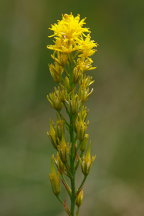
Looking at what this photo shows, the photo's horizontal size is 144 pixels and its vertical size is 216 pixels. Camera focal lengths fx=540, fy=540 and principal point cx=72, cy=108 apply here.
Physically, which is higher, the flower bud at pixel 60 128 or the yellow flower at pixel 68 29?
the yellow flower at pixel 68 29

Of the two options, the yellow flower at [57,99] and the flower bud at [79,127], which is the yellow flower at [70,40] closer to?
the yellow flower at [57,99]

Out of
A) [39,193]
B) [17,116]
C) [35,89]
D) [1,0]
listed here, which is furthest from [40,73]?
[39,193]

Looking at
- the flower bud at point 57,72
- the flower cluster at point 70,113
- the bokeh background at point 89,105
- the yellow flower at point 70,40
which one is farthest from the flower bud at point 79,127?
the bokeh background at point 89,105

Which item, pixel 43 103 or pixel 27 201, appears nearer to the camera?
pixel 27 201

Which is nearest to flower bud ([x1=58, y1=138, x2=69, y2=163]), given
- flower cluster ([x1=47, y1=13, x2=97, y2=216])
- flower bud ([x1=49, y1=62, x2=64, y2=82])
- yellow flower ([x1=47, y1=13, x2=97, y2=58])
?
flower cluster ([x1=47, y1=13, x2=97, y2=216])

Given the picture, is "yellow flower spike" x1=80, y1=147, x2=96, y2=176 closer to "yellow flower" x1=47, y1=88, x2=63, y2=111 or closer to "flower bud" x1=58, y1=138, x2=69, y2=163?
"flower bud" x1=58, y1=138, x2=69, y2=163

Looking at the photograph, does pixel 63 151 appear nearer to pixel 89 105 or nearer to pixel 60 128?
pixel 60 128

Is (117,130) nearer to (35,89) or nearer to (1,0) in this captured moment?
(35,89)

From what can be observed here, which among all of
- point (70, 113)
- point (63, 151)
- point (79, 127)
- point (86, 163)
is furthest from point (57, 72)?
point (86, 163)
